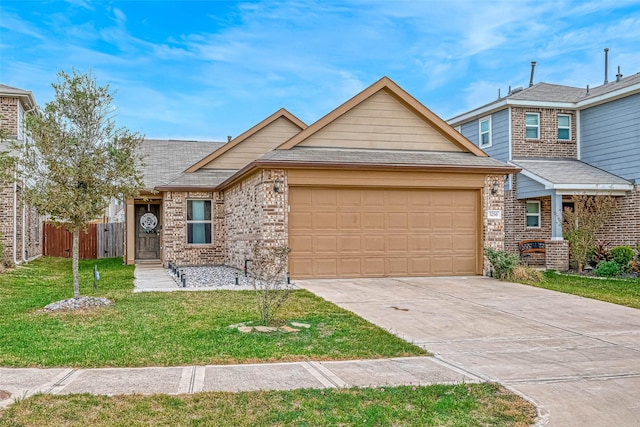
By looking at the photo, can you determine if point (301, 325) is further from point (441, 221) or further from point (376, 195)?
point (441, 221)

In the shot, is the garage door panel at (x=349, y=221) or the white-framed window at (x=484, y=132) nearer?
the garage door panel at (x=349, y=221)

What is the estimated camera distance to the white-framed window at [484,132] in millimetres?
23109

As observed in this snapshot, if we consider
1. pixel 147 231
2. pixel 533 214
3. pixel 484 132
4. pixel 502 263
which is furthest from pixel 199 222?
pixel 533 214

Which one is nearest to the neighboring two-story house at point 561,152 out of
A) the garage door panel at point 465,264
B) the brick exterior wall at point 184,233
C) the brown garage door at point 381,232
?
the garage door panel at point 465,264

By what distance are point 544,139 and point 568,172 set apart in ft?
7.15

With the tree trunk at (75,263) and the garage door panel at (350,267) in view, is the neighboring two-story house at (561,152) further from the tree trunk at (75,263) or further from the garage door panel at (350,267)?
the tree trunk at (75,263)

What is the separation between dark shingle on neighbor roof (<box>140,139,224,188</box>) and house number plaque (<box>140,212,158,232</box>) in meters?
1.62

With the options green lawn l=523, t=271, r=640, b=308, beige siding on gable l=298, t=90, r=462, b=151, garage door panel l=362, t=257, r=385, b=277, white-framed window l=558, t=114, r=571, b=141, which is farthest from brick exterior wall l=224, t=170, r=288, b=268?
white-framed window l=558, t=114, r=571, b=141

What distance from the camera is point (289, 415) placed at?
4.84 meters

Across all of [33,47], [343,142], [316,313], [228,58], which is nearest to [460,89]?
[228,58]

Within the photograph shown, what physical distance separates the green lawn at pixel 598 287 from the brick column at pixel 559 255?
1.82 m

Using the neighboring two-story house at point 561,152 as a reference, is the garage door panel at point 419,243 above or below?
below

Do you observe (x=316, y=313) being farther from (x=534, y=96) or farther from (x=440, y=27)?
(x=534, y=96)

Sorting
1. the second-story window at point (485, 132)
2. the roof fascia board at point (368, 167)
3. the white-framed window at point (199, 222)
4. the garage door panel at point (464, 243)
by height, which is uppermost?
the second-story window at point (485, 132)
